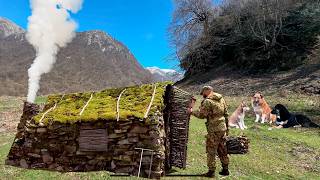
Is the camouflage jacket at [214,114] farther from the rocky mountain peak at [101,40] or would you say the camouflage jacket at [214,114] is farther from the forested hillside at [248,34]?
the rocky mountain peak at [101,40]

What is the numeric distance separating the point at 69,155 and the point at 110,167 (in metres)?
1.38

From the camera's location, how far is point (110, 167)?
13.1 m

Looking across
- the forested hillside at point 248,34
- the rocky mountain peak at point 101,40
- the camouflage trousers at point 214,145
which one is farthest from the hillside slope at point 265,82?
the rocky mountain peak at point 101,40

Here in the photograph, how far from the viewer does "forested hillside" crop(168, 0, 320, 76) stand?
46.1 meters

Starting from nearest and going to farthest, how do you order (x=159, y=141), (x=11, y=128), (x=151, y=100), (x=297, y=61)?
1. (x=159, y=141)
2. (x=151, y=100)
3. (x=11, y=128)
4. (x=297, y=61)

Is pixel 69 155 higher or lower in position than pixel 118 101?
lower

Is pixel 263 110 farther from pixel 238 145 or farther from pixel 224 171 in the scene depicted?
pixel 224 171

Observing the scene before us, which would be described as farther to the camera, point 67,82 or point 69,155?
point 67,82

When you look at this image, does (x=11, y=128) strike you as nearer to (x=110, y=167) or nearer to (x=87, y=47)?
(x=110, y=167)

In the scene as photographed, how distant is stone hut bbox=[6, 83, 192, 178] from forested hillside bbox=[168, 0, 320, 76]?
95.6 feet

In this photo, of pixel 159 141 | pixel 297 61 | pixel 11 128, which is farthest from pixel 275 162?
pixel 297 61

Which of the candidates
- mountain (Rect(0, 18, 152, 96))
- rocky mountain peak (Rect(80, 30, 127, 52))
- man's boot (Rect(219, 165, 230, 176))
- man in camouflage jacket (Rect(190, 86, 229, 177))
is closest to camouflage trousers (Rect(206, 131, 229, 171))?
man in camouflage jacket (Rect(190, 86, 229, 177))

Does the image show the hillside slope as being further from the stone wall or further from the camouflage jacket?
the stone wall

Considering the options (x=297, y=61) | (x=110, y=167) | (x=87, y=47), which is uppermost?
(x=87, y=47)
